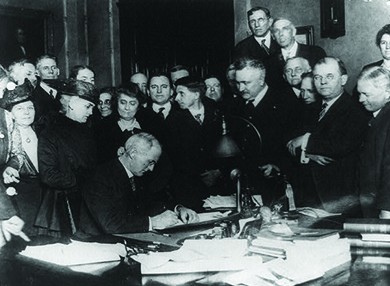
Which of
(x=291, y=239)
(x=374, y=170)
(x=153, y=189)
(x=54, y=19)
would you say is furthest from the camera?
(x=54, y=19)

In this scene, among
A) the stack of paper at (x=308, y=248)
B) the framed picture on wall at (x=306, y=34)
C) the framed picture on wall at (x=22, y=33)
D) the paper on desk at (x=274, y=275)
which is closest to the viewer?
the paper on desk at (x=274, y=275)

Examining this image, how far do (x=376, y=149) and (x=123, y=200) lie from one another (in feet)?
4.18

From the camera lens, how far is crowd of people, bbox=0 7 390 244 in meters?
2.38

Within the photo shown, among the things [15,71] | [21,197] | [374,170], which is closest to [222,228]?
[374,170]

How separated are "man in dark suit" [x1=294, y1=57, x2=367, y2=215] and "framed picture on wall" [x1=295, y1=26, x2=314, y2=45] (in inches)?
56.2

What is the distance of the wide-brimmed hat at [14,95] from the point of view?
9.86 ft

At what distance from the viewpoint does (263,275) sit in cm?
144

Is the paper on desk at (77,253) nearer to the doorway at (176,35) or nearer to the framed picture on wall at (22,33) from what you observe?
the doorway at (176,35)

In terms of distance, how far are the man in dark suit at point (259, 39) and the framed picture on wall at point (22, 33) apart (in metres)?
2.58

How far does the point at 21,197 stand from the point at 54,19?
3379 mm

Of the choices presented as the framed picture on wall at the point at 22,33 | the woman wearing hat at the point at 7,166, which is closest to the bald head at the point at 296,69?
the woman wearing hat at the point at 7,166

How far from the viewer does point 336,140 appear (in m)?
2.98

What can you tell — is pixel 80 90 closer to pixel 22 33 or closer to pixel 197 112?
pixel 197 112

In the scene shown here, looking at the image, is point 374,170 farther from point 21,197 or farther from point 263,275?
point 21,197
